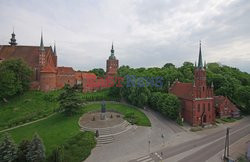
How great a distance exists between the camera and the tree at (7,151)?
682 inches

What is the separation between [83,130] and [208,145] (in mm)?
19291

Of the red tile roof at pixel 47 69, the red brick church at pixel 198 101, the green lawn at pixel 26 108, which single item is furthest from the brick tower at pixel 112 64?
the red brick church at pixel 198 101

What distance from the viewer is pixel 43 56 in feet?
160

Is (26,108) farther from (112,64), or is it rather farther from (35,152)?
(112,64)

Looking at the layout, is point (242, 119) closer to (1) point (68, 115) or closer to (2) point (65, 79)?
(1) point (68, 115)

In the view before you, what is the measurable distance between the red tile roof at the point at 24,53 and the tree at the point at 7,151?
118 feet

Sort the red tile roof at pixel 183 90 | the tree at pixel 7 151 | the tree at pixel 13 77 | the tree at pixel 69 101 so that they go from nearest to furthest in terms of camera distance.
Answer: the tree at pixel 7 151 → the tree at pixel 69 101 → the red tile roof at pixel 183 90 → the tree at pixel 13 77

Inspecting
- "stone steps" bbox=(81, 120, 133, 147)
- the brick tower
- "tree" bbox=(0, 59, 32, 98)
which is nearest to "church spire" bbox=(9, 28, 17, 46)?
"tree" bbox=(0, 59, 32, 98)

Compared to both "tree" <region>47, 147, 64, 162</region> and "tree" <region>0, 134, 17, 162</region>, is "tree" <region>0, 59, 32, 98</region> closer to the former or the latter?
"tree" <region>0, 134, 17, 162</region>

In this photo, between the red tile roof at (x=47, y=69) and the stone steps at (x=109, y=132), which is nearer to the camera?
the stone steps at (x=109, y=132)

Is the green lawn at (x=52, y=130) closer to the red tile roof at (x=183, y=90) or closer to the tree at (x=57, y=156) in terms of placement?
the tree at (x=57, y=156)

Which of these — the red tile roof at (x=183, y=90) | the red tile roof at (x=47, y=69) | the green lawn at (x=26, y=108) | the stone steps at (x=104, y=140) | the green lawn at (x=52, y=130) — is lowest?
the stone steps at (x=104, y=140)

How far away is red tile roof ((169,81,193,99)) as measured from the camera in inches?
1292

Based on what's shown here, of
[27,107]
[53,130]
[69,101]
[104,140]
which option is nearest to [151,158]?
[104,140]
